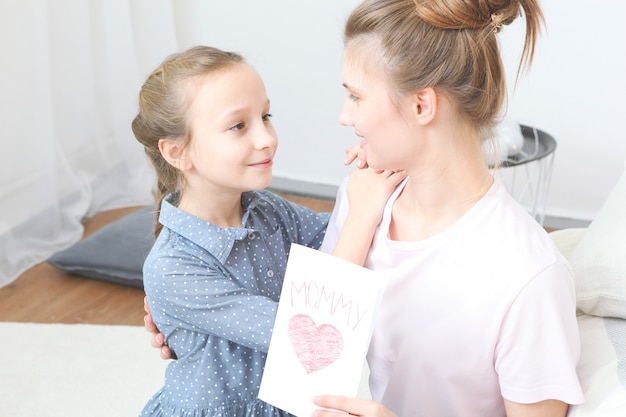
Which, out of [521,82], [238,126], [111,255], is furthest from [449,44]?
[521,82]

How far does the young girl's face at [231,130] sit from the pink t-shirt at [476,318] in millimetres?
250

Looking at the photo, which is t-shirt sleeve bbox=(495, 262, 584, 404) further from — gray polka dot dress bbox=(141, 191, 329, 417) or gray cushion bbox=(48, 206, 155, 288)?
gray cushion bbox=(48, 206, 155, 288)

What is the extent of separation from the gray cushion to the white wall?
3.06 ft

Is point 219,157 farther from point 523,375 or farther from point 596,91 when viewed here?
point 596,91

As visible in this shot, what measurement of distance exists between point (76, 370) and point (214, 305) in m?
1.21

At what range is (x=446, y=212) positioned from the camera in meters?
1.43

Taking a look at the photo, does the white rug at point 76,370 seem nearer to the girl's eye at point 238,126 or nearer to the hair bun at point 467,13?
the girl's eye at point 238,126

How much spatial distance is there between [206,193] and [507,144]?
1339 millimetres

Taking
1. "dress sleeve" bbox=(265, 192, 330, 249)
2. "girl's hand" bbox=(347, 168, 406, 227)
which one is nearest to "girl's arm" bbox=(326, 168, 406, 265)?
"girl's hand" bbox=(347, 168, 406, 227)

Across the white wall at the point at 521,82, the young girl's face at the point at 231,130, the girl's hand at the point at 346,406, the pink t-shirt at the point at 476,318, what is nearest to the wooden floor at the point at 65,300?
the white wall at the point at 521,82

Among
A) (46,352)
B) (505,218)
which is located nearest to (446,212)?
(505,218)

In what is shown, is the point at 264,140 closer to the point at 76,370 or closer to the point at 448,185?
the point at 448,185

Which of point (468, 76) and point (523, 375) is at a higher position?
point (468, 76)

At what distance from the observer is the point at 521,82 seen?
336 centimetres
